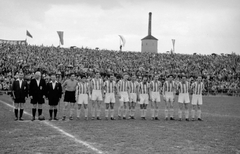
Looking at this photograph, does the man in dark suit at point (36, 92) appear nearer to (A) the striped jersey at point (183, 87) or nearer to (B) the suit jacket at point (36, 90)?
(B) the suit jacket at point (36, 90)

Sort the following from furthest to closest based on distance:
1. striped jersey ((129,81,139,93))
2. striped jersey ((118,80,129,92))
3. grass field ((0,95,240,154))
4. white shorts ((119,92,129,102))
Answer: striped jersey ((129,81,139,93)) < striped jersey ((118,80,129,92)) < white shorts ((119,92,129,102)) < grass field ((0,95,240,154))

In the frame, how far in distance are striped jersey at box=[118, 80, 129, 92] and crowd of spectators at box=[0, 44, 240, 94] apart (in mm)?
20443

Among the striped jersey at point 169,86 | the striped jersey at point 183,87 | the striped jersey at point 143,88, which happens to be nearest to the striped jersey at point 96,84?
the striped jersey at point 143,88

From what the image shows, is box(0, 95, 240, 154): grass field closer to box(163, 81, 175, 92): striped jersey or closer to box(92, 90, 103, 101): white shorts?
box(92, 90, 103, 101): white shorts

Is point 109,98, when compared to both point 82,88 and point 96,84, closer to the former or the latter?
point 96,84

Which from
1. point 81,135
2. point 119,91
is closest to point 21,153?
point 81,135

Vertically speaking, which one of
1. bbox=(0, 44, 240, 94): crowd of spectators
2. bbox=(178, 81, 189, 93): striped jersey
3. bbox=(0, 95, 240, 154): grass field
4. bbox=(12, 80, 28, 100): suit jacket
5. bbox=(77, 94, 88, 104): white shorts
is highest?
bbox=(0, 44, 240, 94): crowd of spectators

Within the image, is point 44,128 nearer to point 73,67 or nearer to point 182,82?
point 182,82

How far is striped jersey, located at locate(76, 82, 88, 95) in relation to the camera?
14578 mm

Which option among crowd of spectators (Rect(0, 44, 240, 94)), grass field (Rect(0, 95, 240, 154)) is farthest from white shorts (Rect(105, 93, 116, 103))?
crowd of spectators (Rect(0, 44, 240, 94))

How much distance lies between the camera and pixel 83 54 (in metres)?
45.9

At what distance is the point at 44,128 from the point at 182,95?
275 inches

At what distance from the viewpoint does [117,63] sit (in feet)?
149

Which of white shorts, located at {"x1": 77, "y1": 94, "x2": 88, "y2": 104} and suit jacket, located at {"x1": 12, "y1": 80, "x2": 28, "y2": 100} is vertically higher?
suit jacket, located at {"x1": 12, "y1": 80, "x2": 28, "y2": 100}
